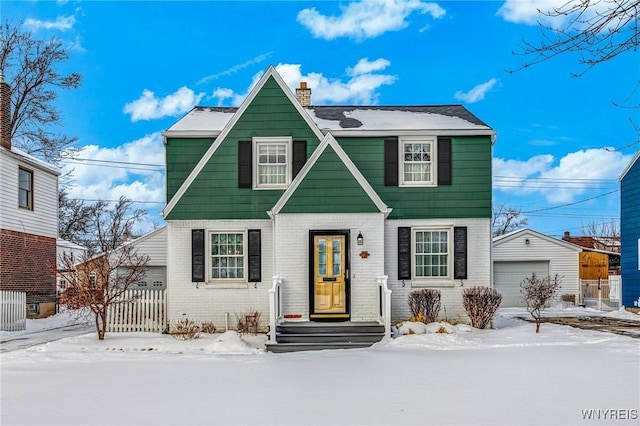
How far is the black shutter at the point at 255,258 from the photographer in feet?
48.0

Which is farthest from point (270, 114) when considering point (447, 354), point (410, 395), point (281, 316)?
point (410, 395)

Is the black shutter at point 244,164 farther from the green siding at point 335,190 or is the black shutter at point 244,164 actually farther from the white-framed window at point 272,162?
the green siding at point 335,190

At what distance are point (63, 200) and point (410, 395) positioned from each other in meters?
34.3

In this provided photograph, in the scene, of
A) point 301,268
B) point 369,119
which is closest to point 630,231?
point 369,119

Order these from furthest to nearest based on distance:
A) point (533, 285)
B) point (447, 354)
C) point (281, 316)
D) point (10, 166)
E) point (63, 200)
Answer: point (63, 200), point (10, 166), point (533, 285), point (281, 316), point (447, 354)

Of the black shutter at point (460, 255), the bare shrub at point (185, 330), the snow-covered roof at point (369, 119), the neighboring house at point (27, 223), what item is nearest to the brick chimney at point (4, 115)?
the neighboring house at point (27, 223)

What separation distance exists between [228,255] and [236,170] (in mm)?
2416

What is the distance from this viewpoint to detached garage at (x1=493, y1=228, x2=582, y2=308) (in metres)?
26.1

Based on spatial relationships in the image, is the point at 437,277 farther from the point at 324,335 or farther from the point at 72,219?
the point at 72,219

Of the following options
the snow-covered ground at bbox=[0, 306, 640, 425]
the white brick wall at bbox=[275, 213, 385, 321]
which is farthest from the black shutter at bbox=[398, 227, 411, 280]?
the snow-covered ground at bbox=[0, 306, 640, 425]

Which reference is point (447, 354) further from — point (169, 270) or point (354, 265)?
point (169, 270)

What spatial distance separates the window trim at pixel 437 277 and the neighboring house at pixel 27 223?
42.6 feet

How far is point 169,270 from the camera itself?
14.7 meters

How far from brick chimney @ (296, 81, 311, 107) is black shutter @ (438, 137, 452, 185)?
583 cm
